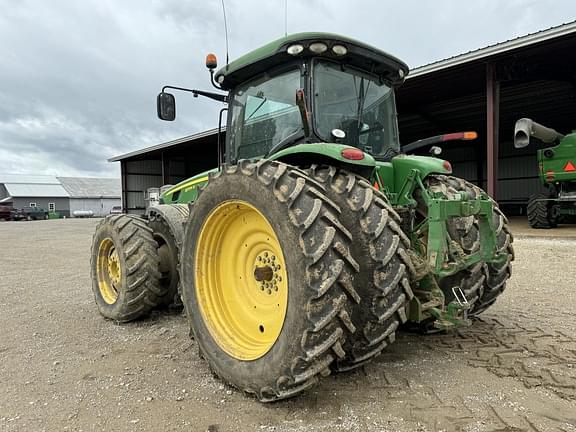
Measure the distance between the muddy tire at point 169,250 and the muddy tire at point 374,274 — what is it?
2130 mm

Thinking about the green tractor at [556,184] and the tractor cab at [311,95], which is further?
the green tractor at [556,184]

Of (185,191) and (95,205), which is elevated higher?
(95,205)

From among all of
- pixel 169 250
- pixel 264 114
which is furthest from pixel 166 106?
pixel 169 250

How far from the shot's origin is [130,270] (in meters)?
3.92

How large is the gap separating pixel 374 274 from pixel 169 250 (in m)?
2.51

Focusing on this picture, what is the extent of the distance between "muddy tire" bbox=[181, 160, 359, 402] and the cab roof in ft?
3.39

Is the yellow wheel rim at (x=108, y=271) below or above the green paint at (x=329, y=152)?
below

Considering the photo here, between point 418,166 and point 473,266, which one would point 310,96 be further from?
point 473,266

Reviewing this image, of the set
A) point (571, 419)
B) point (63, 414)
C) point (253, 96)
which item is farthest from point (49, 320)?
point (571, 419)

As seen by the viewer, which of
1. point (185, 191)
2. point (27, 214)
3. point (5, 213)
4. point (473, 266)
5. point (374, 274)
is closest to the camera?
point (374, 274)

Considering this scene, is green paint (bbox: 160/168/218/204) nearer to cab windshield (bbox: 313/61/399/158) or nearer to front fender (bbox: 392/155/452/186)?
cab windshield (bbox: 313/61/399/158)

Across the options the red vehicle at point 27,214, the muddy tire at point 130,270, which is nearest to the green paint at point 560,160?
the muddy tire at point 130,270

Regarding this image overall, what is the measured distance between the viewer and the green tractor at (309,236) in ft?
7.34

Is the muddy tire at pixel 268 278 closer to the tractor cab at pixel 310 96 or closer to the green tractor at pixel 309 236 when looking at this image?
the green tractor at pixel 309 236
